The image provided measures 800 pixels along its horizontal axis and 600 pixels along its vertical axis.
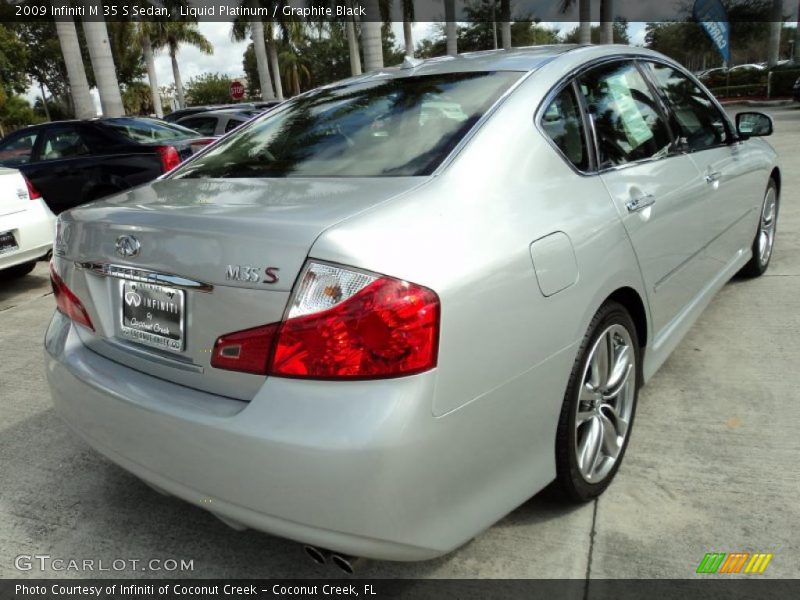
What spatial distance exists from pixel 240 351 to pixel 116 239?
0.59 meters

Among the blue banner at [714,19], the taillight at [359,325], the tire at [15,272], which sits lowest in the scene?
the tire at [15,272]

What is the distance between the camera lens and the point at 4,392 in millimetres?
3703

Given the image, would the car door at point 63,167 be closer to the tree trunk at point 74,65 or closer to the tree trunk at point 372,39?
the tree trunk at point 74,65

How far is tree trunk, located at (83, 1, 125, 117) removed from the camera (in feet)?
43.4

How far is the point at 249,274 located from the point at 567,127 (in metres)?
1.32

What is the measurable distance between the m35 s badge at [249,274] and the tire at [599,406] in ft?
3.25

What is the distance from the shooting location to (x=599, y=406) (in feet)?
7.76

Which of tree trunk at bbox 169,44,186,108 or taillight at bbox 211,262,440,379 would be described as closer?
taillight at bbox 211,262,440,379

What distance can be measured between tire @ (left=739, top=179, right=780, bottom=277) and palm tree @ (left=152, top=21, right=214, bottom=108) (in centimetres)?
3387

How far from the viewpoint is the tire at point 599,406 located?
211 centimetres

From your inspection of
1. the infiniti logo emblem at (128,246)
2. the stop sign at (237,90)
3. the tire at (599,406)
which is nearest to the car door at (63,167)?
the infiniti logo emblem at (128,246)

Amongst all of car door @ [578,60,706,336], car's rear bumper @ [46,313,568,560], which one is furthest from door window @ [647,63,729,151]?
car's rear bumper @ [46,313,568,560]

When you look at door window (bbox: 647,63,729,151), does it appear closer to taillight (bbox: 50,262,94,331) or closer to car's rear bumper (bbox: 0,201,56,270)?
taillight (bbox: 50,262,94,331)

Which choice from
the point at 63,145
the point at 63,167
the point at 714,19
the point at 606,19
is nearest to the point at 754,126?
the point at 63,167
